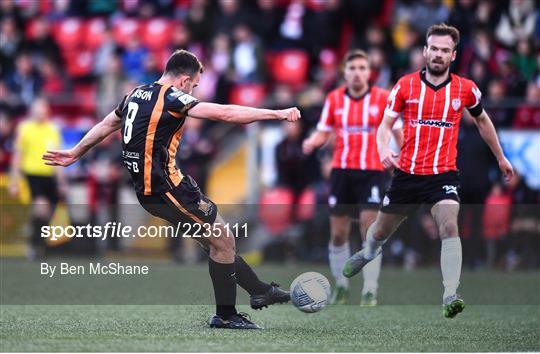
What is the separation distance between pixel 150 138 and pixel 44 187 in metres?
8.75

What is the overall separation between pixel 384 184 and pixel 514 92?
5.47 meters

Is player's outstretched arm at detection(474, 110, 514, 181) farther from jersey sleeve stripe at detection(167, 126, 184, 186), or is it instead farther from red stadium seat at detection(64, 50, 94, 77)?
red stadium seat at detection(64, 50, 94, 77)

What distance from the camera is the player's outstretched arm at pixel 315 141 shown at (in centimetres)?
1155

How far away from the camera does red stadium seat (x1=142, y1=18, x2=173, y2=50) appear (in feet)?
66.4

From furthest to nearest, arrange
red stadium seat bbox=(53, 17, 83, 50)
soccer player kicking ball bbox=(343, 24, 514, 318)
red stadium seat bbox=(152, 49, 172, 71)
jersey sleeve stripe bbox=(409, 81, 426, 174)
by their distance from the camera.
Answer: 1. red stadium seat bbox=(53, 17, 83, 50)
2. red stadium seat bbox=(152, 49, 172, 71)
3. jersey sleeve stripe bbox=(409, 81, 426, 174)
4. soccer player kicking ball bbox=(343, 24, 514, 318)

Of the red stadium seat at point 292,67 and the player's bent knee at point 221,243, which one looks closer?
the player's bent knee at point 221,243

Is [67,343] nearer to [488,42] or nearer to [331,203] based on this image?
[331,203]

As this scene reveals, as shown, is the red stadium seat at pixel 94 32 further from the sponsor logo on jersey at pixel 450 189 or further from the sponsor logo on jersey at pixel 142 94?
the sponsor logo on jersey at pixel 450 189

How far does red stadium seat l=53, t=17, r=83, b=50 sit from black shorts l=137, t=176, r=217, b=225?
1322 cm

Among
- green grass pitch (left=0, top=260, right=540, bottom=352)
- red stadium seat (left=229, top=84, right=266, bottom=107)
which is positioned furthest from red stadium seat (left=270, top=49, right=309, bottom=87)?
green grass pitch (left=0, top=260, right=540, bottom=352)

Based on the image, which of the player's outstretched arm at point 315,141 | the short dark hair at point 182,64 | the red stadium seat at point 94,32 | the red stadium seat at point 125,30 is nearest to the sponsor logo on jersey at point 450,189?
the short dark hair at point 182,64

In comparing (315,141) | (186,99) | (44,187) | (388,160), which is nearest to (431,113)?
(388,160)

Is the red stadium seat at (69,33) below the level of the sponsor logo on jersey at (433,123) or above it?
above

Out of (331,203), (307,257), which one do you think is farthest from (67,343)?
(307,257)
